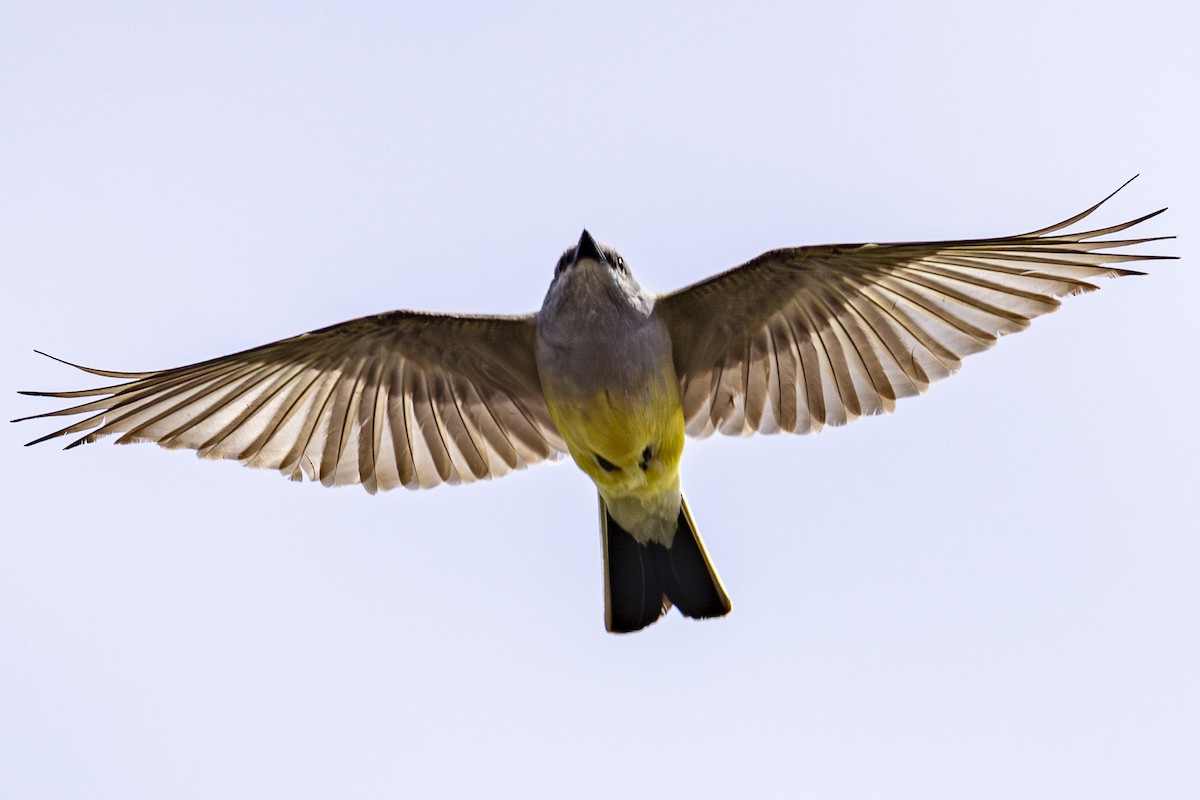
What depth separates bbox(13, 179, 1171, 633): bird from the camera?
7594 millimetres

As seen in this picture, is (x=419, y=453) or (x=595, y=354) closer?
(x=595, y=354)

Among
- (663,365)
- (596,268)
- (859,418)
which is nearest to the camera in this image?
(596,268)

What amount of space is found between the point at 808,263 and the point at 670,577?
237 centimetres

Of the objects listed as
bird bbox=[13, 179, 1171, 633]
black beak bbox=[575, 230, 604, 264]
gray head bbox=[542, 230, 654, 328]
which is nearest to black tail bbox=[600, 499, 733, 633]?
bird bbox=[13, 179, 1171, 633]

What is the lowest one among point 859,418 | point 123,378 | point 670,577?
point 670,577

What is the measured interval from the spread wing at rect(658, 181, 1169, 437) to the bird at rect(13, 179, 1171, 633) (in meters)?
0.01

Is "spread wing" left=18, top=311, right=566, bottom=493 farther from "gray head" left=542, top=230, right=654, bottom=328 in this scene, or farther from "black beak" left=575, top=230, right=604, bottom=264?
"black beak" left=575, top=230, right=604, bottom=264

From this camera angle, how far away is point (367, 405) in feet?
28.8

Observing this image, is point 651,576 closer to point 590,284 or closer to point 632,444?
point 632,444

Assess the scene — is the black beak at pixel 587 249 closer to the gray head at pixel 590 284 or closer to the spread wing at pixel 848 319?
the gray head at pixel 590 284

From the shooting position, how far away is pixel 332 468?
28.6 feet

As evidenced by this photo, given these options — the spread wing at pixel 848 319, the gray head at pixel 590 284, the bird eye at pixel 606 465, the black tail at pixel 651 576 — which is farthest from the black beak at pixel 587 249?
the black tail at pixel 651 576

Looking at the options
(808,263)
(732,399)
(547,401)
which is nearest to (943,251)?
(808,263)

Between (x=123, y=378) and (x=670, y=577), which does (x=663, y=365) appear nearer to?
(x=670, y=577)
